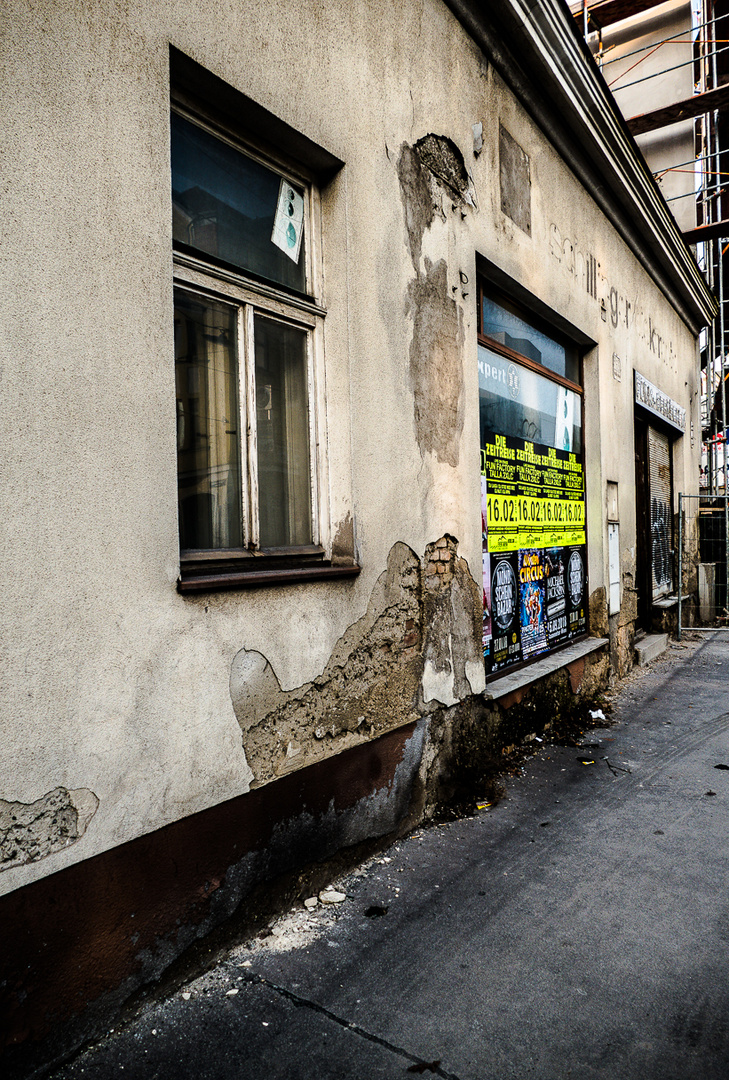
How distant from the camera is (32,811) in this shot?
6.09ft

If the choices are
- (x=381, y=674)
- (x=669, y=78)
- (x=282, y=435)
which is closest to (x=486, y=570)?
(x=381, y=674)

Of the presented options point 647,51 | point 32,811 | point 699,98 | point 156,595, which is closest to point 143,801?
point 32,811

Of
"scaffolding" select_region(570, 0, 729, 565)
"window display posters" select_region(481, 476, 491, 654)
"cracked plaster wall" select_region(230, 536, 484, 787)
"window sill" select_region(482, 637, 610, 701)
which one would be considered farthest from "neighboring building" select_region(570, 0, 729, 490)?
"cracked plaster wall" select_region(230, 536, 484, 787)

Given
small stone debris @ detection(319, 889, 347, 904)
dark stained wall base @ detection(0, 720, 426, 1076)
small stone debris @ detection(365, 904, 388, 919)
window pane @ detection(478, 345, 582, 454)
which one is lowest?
small stone debris @ detection(365, 904, 388, 919)

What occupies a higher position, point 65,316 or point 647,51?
point 647,51

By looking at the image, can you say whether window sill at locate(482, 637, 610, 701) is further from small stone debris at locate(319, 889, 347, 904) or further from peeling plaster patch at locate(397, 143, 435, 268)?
peeling plaster patch at locate(397, 143, 435, 268)

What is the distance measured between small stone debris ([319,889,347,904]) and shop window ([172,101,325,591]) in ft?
4.51

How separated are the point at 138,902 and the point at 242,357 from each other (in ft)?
6.56

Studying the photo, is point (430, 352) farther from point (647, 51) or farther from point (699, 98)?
point (647, 51)

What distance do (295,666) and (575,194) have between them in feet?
17.3

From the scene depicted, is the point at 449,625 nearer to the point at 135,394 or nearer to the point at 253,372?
the point at 253,372

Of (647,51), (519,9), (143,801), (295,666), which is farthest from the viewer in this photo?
(647,51)

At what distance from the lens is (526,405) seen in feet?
17.7

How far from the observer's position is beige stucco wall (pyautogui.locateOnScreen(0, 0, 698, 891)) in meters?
1.86
